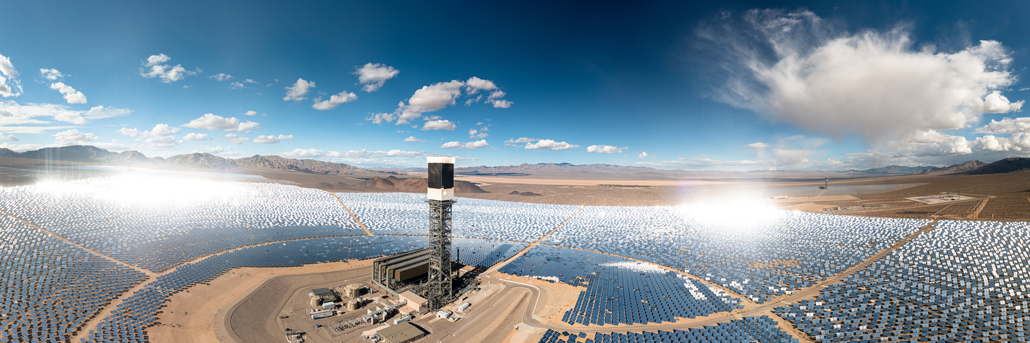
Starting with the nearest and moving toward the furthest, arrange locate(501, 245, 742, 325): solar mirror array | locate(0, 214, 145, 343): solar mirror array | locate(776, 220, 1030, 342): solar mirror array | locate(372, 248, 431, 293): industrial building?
locate(0, 214, 145, 343): solar mirror array, locate(776, 220, 1030, 342): solar mirror array, locate(501, 245, 742, 325): solar mirror array, locate(372, 248, 431, 293): industrial building


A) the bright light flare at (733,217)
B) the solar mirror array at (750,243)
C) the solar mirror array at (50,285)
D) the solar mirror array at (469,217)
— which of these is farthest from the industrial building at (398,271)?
the bright light flare at (733,217)

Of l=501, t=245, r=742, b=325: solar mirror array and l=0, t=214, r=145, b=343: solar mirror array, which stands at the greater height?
l=0, t=214, r=145, b=343: solar mirror array

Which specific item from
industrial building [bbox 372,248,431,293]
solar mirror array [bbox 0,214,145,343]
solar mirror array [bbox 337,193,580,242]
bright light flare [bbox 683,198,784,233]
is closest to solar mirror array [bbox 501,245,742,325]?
industrial building [bbox 372,248,431,293]

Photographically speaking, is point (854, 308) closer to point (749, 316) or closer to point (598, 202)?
point (749, 316)

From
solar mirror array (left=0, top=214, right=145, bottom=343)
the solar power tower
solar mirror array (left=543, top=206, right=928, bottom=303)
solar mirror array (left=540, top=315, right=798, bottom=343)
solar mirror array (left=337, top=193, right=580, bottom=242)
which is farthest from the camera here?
solar mirror array (left=337, top=193, right=580, bottom=242)

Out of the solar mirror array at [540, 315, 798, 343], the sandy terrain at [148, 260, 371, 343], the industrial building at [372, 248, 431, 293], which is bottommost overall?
the solar mirror array at [540, 315, 798, 343]

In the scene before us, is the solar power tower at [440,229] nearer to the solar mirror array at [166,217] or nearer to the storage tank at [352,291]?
the storage tank at [352,291]

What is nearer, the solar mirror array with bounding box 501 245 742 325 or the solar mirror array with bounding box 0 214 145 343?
the solar mirror array with bounding box 0 214 145 343

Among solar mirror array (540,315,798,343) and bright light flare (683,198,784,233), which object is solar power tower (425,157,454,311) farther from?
bright light flare (683,198,784,233)
